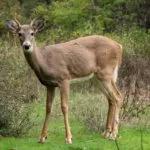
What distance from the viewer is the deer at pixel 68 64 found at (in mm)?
10648

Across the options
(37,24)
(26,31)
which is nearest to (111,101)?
(37,24)

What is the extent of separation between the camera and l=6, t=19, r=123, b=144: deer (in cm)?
1065

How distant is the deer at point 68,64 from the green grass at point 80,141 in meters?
0.23

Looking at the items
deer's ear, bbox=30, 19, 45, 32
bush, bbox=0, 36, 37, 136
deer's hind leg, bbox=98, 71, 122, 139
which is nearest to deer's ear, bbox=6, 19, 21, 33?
deer's ear, bbox=30, 19, 45, 32

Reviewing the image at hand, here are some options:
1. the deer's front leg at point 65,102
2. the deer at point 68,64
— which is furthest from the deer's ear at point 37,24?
the deer's front leg at point 65,102

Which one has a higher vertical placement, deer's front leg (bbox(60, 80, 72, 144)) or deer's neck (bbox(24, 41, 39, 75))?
deer's neck (bbox(24, 41, 39, 75))

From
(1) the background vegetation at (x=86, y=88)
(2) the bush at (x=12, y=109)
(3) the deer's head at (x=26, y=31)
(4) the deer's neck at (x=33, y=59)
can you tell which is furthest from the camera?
(1) the background vegetation at (x=86, y=88)

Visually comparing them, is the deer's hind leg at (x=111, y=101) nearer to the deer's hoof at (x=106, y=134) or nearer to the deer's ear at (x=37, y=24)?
the deer's hoof at (x=106, y=134)

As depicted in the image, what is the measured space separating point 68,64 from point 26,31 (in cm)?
114

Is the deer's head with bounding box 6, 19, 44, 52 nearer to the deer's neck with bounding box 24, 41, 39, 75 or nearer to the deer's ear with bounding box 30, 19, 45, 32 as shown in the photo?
the deer's ear with bounding box 30, 19, 45, 32

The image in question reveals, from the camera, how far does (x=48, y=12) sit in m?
34.0

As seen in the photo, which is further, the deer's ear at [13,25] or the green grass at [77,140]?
the deer's ear at [13,25]

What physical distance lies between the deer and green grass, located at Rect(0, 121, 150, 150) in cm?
23

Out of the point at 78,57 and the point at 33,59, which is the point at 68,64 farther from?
the point at 33,59
